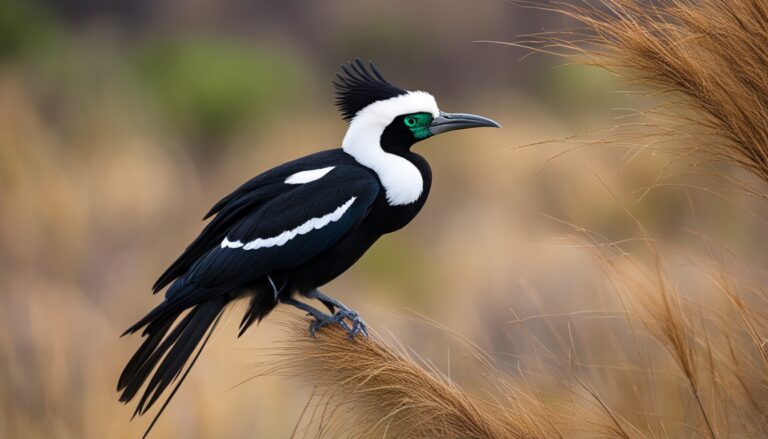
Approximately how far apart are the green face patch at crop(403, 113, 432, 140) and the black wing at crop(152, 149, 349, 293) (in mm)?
201

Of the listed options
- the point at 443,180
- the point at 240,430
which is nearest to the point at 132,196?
the point at 443,180

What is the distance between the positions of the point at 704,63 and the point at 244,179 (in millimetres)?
6247

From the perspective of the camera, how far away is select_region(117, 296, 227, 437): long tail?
9.73ft

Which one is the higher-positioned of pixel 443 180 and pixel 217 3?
pixel 217 3

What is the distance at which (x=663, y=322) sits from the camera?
7.30 feet

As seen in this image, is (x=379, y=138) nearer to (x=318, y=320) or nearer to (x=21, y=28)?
(x=318, y=320)

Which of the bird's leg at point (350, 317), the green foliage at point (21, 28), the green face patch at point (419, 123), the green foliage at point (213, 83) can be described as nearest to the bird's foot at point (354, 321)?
the bird's leg at point (350, 317)

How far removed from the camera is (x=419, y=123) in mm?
3221

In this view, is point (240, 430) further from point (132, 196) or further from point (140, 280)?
point (132, 196)

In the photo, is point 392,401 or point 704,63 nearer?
point 704,63

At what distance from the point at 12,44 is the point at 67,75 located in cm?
180

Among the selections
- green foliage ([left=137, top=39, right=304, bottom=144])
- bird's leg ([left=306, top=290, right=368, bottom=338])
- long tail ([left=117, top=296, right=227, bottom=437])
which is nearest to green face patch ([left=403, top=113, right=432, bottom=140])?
bird's leg ([left=306, top=290, right=368, bottom=338])

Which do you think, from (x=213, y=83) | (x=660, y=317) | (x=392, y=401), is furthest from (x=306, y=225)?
(x=213, y=83)

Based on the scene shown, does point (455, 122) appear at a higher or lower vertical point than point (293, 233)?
higher
